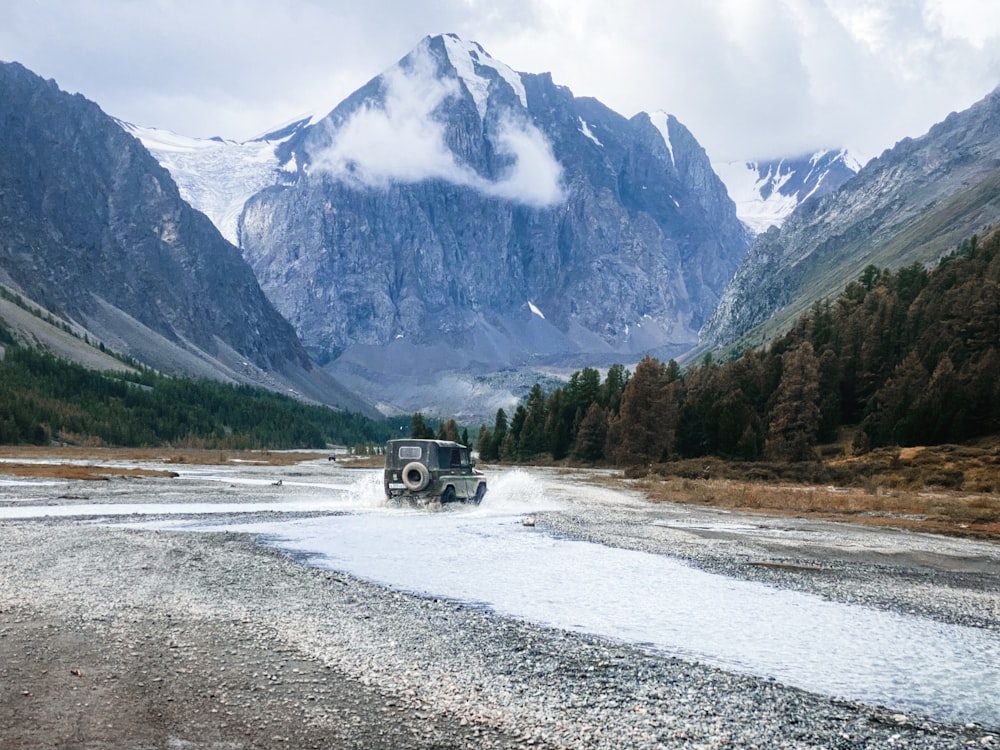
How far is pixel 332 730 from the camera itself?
26.6 feet

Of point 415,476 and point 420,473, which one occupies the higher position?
point 420,473

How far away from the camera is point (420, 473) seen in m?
37.0

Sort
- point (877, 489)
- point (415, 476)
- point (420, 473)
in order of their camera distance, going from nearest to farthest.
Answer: point (420, 473) < point (415, 476) < point (877, 489)

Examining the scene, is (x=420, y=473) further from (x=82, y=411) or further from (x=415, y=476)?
(x=82, y=411)

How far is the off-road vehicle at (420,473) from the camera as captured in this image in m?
37.1

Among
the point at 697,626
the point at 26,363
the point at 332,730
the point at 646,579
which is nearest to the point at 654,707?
the point at 332,730

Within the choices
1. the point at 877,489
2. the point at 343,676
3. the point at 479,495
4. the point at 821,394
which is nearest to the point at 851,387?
the point at 821,394

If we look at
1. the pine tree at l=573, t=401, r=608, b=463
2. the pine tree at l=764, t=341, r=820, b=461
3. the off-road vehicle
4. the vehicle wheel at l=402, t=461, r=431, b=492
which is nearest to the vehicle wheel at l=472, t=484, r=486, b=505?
the off-road vehicle

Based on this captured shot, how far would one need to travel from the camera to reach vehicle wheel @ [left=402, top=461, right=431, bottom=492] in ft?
121

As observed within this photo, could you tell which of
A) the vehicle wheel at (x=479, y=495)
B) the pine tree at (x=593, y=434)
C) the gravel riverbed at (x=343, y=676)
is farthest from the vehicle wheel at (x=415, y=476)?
the pine tree at (x=593, y=434)

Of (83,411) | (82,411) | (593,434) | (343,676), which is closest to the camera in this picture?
(343,676)

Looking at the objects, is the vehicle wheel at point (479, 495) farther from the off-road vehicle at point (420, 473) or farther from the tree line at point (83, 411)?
the tree line at point (83, 411)

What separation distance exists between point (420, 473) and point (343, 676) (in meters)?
27.1

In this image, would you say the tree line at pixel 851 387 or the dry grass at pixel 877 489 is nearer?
the dry grass at pixel 877 489
